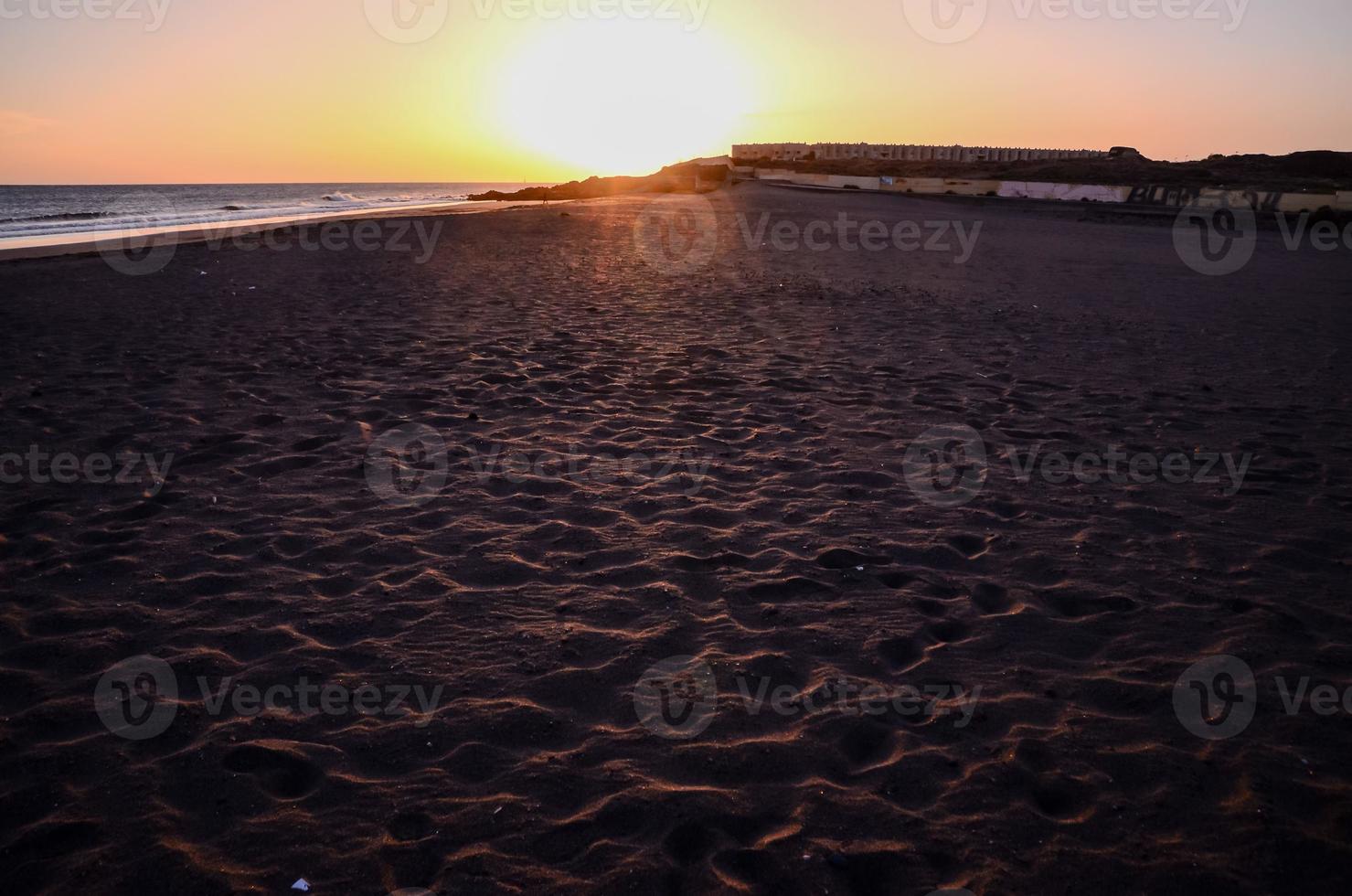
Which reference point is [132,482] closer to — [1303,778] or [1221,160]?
[1303,778]

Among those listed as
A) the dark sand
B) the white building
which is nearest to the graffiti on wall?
the dark sand

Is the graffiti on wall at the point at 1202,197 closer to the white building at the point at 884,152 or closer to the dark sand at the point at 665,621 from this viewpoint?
the dark sand at the point at 665,621

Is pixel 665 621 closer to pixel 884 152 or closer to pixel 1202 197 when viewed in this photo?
pixel 1202 197

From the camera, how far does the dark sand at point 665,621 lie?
2.75m

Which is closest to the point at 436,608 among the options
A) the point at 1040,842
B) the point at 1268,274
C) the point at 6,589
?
the point at 6,589

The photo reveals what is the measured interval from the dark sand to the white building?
9395 centimetres

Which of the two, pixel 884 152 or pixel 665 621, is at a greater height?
pixel 884 152

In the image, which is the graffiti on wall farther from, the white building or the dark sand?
the white building

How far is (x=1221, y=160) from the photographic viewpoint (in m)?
49.2

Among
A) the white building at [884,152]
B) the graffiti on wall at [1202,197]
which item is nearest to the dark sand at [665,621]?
the graffiti on wall at [1202,197]

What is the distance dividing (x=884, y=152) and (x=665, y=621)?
4874 inches

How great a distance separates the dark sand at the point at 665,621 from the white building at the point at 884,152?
308 ft

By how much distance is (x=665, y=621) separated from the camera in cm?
415

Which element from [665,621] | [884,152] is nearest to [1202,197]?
[665,621]
